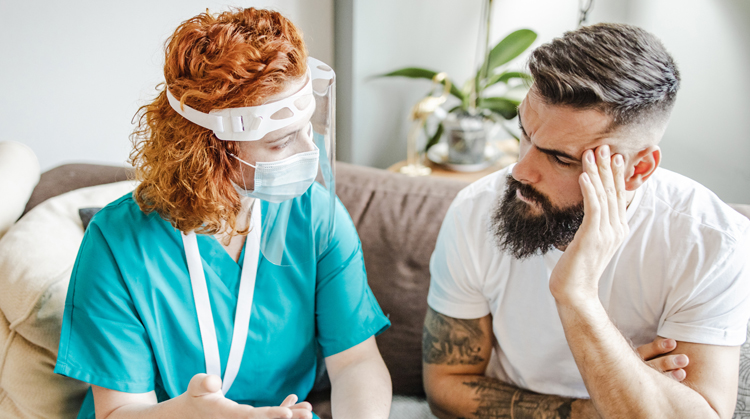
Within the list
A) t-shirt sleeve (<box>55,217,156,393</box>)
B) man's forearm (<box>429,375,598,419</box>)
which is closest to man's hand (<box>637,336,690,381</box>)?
man's forearm (<box>429,375,598,419</box>)

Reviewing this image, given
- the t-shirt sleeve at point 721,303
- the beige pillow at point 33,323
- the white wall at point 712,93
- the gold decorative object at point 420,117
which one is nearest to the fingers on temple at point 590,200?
the t-shirt sleeve at point 721,303

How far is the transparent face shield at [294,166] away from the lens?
879mm

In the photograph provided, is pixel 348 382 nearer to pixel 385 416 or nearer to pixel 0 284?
pixel 385 416

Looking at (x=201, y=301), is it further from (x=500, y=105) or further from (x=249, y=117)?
(x=500, y=105)

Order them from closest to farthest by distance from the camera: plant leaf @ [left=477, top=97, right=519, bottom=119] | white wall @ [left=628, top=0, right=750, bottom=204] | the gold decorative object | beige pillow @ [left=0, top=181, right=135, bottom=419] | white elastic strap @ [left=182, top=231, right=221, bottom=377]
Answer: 1. white elastic strap @ [left=182, top=231, right=221, bottom=377]
2. beige pillow @ [left=0, top=181, right=135, bottom=419]
3. white wall @ [left=628, top=0, right=750, bottom=204]
4. the gold decorative object
5. plant leaf @ [left=477, top=97, right=519, bottom=119]

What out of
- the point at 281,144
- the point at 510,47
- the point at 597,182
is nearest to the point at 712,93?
the point at 510,47

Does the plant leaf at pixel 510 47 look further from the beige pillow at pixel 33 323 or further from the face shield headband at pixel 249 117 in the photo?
the beige pillow at pixel 33 323

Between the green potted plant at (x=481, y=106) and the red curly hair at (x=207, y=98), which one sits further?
the green potted plant at (x=481, y=106)

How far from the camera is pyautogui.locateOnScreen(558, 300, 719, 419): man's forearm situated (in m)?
0.93

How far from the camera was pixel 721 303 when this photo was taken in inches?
38.5

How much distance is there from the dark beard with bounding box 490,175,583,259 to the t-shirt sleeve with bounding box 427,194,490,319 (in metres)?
0.07

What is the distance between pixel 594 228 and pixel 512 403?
1.45 feet

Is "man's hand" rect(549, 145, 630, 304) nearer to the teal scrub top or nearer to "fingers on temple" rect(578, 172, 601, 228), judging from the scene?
"fingers on temple" rect(578, 172, 601, 228)

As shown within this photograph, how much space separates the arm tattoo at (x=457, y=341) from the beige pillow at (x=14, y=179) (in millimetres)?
1073
